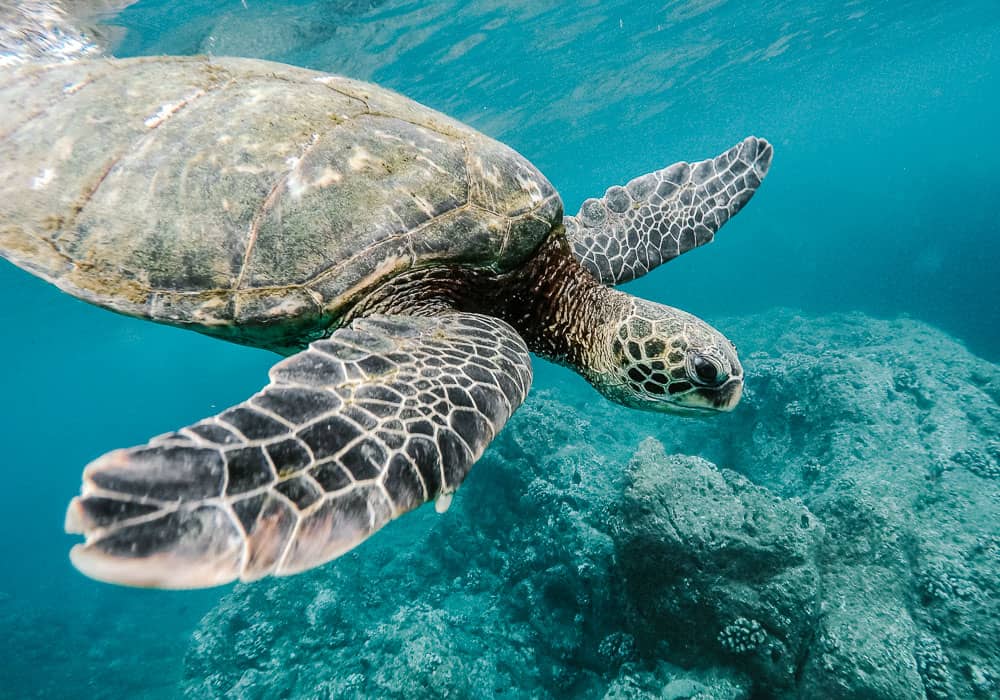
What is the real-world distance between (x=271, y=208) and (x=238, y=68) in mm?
1420

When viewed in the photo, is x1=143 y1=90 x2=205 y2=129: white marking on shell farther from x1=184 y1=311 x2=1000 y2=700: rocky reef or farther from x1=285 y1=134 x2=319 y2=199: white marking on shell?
x1=184 y1=311 x2=1000 y2=700: rocky reef

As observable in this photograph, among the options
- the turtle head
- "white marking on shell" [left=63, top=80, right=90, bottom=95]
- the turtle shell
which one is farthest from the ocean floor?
"white marking on shell" [left=63, top=80, right=90, bottom=95]

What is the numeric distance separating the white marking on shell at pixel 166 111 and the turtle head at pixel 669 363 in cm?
290

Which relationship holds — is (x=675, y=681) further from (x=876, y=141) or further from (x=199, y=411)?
(x=876, y=141)

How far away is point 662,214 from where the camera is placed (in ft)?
13.6

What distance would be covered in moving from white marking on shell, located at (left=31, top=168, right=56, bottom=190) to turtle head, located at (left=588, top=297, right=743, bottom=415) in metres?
3.40

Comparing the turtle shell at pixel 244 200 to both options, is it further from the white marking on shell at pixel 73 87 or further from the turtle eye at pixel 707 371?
the turtle eye at pixel 707 371

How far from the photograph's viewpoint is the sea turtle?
1.27 m

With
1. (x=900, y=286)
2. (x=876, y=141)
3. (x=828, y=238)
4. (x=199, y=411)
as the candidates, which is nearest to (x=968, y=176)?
(x=828, y=238)

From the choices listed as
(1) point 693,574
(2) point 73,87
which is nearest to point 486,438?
(2) point 73,87

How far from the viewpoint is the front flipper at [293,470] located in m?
1.15

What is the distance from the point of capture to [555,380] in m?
18.9

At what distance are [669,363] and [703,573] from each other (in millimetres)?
2881

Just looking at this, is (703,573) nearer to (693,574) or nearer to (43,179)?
(693,574)
